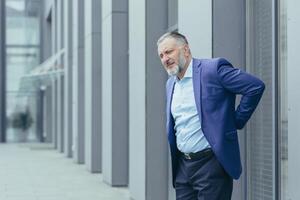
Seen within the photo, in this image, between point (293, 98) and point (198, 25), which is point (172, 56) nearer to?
point (293, 98)

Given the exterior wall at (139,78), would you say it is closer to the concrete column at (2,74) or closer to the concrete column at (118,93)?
the concrete column at (118,93)

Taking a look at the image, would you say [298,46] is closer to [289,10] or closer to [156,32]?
[289,10]

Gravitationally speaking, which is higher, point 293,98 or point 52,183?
point 293,98

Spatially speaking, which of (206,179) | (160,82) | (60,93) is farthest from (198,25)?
(60,93)

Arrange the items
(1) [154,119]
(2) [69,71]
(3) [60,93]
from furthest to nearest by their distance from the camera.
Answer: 1. (3) [60,93]
2. (2) [69,71]
3. (1) [154,119]

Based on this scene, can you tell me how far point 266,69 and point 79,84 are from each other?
1274 centimetres

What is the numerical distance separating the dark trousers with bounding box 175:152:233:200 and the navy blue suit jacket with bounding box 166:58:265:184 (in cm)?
6

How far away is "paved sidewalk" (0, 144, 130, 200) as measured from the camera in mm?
11151

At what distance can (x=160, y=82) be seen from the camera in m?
9.59

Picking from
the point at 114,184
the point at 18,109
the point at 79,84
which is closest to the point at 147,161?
the point at 114,184

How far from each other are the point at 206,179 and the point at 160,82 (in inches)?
215

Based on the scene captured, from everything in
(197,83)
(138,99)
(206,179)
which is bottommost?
(206,179)

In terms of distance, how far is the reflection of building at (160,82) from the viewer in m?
5.56

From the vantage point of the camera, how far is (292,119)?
4938 millimetres
